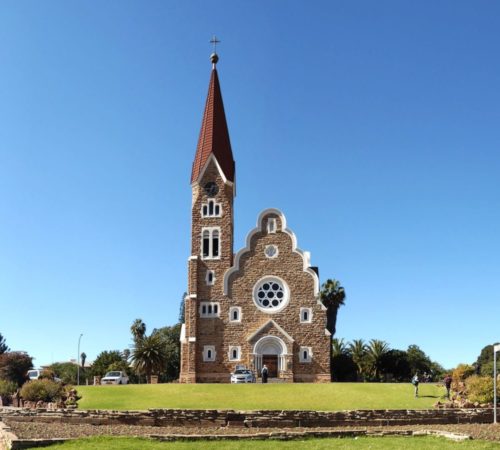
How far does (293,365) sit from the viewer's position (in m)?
51.9

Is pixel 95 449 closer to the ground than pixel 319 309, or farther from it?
closer to the ground

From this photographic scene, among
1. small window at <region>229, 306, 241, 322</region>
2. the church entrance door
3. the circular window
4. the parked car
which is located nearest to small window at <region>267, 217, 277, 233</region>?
the circular window

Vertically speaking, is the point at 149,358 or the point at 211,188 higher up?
the point at 211,188

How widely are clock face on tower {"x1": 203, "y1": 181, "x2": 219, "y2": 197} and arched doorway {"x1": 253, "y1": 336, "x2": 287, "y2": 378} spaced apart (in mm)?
13546

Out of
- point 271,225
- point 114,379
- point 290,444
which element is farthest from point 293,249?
point 290,444

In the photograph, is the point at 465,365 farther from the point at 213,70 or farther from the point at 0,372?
the point at 0,372

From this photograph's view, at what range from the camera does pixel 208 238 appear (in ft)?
184

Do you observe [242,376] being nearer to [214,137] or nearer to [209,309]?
[209,309]

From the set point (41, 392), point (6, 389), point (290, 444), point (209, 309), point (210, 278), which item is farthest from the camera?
point (210, 278)

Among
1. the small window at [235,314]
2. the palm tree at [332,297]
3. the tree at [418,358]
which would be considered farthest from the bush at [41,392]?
Answer: the tree at [418,358]

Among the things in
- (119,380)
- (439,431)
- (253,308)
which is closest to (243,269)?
(253,308)

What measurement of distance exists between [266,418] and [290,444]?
4.73 meters

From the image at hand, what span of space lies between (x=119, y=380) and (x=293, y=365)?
1367 centimetres

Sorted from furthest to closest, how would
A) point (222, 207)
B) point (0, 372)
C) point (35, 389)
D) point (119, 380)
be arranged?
point (0, 372) → point (222, 207) → point (119, 380) → point (35, 389)
